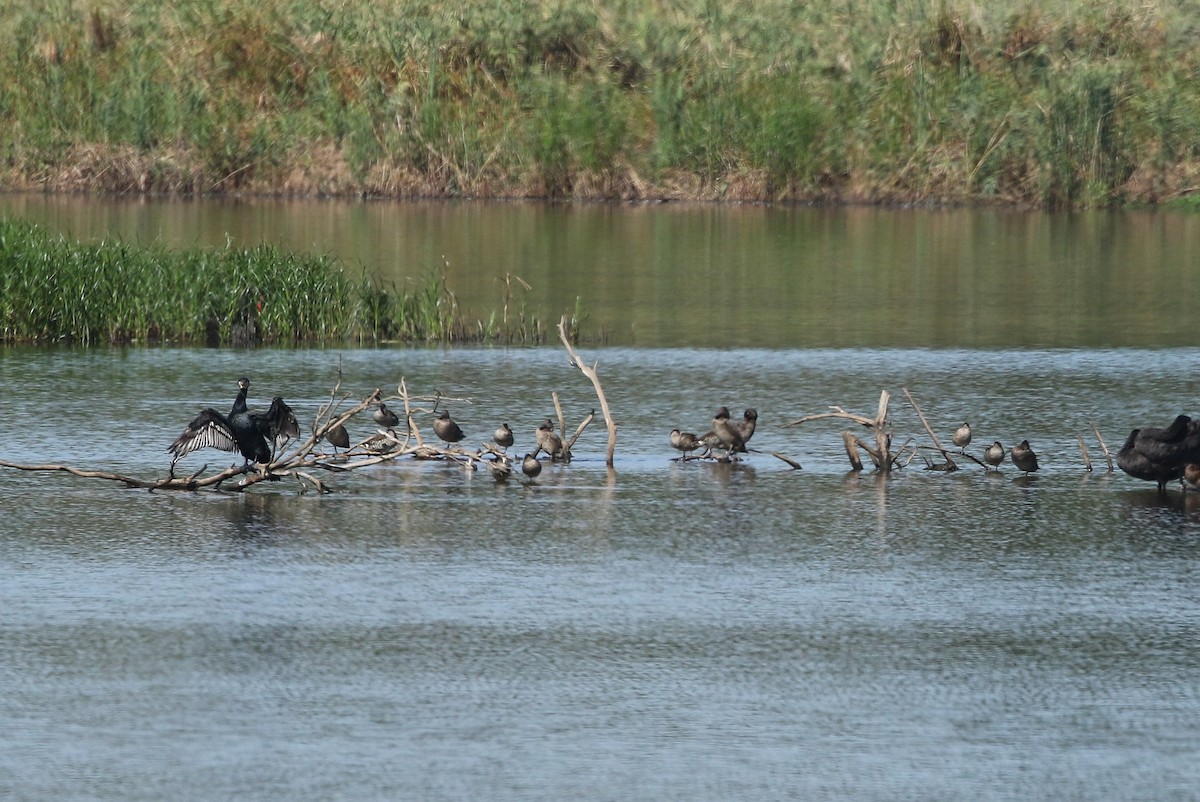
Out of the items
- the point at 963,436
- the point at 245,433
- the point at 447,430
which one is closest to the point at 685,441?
the point at 447,430

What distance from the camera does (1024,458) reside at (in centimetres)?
1376

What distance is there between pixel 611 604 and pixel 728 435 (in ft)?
14.5

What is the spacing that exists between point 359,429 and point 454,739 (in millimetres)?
8136

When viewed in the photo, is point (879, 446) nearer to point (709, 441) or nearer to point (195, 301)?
point (709, 441)

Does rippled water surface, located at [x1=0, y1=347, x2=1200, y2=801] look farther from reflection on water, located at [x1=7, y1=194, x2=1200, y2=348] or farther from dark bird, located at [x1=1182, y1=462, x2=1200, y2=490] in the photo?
reflection on water, located at [x1=7, y1=194, x2=1200, y2=348]

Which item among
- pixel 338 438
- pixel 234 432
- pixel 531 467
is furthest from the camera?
pixel 338 438

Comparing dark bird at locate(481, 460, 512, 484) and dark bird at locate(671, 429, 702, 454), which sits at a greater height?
dark bird at locate(671, 429, 702, 454)

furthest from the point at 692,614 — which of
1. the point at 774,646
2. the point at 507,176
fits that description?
the point at 507,176

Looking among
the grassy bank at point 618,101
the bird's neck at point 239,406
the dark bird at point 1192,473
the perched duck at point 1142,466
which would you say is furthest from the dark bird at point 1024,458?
the grassy bank at point 618,101

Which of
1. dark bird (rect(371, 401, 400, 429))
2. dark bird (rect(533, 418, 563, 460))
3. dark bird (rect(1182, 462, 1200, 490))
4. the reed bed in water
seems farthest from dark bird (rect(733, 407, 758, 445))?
the reed bed in water

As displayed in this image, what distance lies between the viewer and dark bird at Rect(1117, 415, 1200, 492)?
13.1 metres

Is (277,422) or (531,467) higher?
(277,422)

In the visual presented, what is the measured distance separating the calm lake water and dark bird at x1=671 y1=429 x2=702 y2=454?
9.7 inches

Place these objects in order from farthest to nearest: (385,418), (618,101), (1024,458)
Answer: (618,101) < (385,418) < (1024,458)
